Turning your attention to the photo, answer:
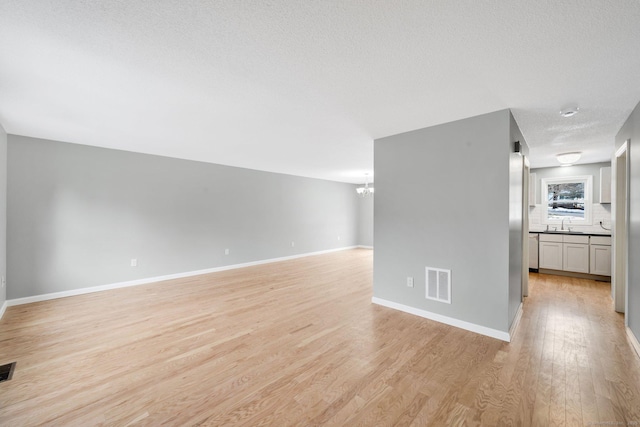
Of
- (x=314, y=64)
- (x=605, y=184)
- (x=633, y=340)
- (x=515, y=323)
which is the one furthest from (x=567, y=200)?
(x=314, y=64)

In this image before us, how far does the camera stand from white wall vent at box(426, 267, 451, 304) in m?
3.12

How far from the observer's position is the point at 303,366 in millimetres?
2262

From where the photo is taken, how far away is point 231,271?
5953mm

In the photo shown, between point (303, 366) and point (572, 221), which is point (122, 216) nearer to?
point (303, 366)

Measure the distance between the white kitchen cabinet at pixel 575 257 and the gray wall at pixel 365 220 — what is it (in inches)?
211

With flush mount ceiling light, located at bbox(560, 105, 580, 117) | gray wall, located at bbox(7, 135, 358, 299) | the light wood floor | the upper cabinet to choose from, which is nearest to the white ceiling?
flush mount ceiling light, located at bbox(560, 105, 580, 117)

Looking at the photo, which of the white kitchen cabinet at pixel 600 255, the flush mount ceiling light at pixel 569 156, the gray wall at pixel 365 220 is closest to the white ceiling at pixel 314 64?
the flush mount ceiling light at pixel 569 156

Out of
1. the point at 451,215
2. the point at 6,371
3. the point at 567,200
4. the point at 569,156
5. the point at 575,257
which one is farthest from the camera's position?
the point at 567,200

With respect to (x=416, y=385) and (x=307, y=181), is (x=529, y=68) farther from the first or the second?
(x=307, y=181)

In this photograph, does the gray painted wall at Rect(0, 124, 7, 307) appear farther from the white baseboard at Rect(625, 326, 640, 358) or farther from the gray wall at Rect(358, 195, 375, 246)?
the gray wall at Rect(358, 195, 375, 246)

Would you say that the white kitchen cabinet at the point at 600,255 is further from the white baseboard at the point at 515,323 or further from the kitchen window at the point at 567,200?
the white baseboard at the point at 515,323

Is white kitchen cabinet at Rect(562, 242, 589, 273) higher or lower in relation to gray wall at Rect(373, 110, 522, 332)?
lower

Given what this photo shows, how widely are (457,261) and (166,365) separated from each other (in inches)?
123

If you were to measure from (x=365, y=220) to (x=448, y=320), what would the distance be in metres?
6.79
